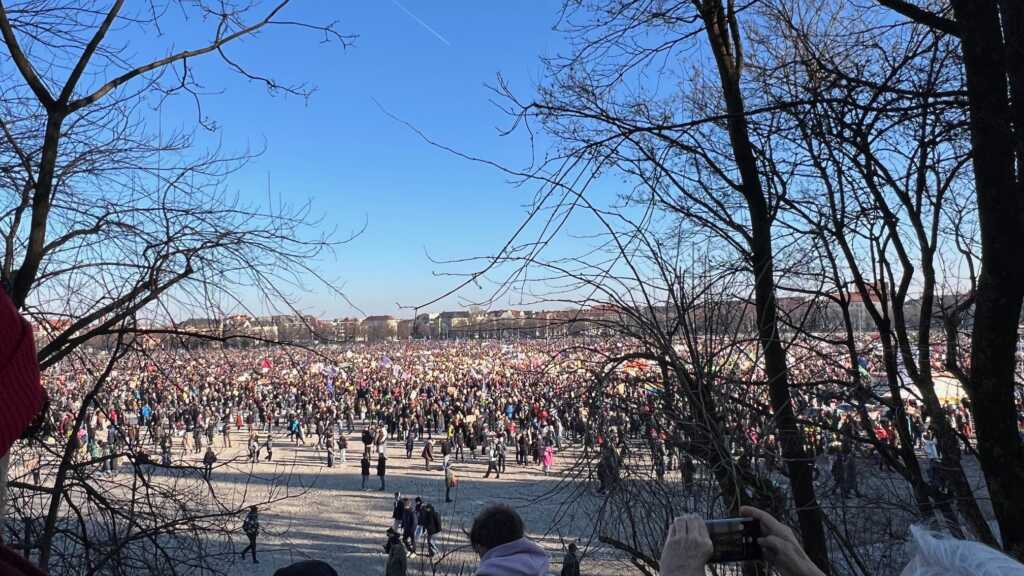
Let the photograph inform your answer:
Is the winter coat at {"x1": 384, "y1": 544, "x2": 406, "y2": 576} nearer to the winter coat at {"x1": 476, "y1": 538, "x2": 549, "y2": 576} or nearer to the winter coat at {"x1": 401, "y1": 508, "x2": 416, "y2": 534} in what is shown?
the winter coat at {"x1": 401, "y1": 508, "x2": 416, "y2": 534}

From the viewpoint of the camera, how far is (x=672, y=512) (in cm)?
260

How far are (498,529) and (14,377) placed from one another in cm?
187

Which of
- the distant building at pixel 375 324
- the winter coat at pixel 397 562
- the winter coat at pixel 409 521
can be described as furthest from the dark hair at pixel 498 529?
the winter coat at pixel 409 521

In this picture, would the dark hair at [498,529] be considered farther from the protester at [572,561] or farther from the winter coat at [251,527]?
the winter coat at [251,527]

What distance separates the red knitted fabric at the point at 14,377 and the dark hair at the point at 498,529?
1.82m

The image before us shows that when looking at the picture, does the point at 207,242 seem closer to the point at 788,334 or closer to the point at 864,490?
the point at 788,334

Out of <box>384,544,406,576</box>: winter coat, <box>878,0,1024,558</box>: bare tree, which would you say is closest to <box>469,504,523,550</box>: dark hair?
<box>878,0,1024,558</box>: bare tree

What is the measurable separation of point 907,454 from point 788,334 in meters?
0.88

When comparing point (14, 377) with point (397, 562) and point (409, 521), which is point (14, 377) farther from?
point (409, 521)

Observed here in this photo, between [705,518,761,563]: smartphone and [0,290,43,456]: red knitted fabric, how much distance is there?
4.10ft

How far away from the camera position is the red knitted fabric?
0.63 meters

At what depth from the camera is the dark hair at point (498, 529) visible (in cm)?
229

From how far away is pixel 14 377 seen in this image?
2.12 feet

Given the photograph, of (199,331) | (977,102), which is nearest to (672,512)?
(977,102)
